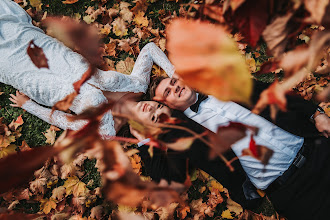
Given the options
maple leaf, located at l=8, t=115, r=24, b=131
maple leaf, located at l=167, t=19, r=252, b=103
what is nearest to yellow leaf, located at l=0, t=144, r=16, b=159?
maple leaf, located at l=8, t=115, r=24, b=131

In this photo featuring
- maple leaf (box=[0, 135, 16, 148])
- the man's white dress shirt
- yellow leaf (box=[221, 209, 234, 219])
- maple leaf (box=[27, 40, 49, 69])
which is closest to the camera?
maple leaf (box=[27, 40, 49, 69])

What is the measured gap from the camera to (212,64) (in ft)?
1.56

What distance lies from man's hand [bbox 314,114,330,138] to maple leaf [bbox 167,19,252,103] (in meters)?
1.59

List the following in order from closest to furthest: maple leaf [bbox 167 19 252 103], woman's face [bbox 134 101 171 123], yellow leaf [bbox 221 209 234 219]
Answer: maple leaf [bbox 167 19 252 103]
woman's face [bbox 134 101 171 123]
yellow leaf [bbox 221 209 234 219]

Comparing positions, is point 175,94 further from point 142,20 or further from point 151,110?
point 142,20

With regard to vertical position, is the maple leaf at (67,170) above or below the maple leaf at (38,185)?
above

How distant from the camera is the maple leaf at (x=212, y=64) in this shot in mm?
479

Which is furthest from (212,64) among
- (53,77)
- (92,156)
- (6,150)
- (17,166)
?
(6,150)

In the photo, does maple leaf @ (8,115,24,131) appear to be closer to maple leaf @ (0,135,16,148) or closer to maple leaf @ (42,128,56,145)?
maple leaf @ (0,135,16,148)

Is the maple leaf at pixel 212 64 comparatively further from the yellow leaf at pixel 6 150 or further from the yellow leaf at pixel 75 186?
the yellow leaf at pixel 6 150

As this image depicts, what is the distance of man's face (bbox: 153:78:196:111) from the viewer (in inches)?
72.1

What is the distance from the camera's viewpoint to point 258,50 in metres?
2.32

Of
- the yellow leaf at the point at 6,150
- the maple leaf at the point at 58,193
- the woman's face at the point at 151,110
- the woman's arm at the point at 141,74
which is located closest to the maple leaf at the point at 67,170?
the maple leaf at the point at 58,193

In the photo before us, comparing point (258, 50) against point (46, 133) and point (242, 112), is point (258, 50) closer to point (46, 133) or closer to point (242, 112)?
point (242, 112)
